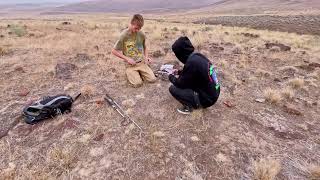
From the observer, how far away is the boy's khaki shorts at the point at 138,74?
6.92 meters

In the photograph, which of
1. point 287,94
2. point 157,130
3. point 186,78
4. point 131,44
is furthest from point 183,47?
point 287,94

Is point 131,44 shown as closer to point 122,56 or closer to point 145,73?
point 122,56

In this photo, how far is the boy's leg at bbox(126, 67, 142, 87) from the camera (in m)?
6.89

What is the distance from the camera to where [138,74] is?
23.1ft

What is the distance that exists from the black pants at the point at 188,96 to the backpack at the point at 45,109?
7.19ft

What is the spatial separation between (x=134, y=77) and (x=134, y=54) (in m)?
0.56

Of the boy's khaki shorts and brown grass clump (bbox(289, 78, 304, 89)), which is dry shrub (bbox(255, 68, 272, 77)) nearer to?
brown grass clump (bbox(289, 78, 304, 89))

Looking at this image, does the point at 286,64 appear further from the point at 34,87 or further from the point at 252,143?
the point at 34,87

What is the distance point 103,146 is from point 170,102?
6.57 ft

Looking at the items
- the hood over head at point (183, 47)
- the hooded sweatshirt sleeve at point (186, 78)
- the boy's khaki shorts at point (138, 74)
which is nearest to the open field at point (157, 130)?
the boy's khaki shorts at point (138, 74)

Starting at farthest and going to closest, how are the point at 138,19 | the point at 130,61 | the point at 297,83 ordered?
the point at 297,83 < the point at 130,61 < the point at 138,19

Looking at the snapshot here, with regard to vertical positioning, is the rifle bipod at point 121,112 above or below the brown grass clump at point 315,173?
above

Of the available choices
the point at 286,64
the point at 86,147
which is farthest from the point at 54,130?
the point at 286,64

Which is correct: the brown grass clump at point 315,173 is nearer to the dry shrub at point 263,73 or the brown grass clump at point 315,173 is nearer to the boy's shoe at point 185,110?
the boy's shoe at point 185,110
